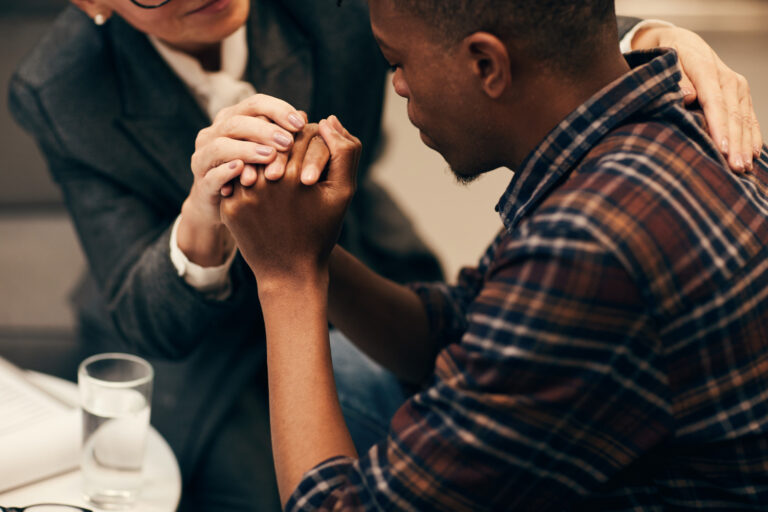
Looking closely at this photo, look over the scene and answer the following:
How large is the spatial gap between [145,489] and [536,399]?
0.61 metres

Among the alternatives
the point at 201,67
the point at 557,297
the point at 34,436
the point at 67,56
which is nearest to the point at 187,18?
the point at 201,67

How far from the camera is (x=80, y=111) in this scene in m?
1.35

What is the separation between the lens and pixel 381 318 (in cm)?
114

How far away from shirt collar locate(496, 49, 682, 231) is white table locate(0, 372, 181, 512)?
1.99 ft

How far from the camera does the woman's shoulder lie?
135 centimetres

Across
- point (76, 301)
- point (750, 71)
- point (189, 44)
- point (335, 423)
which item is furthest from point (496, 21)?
point (750, 71)

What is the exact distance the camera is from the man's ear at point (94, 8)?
126 cm

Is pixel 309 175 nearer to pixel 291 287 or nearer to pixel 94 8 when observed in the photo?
pixel 291 287

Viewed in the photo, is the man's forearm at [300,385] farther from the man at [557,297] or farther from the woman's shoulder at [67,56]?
the woman's shoulder at [67,56]

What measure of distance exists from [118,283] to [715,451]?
957 mm

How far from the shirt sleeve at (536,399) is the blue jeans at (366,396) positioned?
0.47 m

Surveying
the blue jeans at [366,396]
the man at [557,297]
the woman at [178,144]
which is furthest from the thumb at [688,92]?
the blue jeans at [366,396]

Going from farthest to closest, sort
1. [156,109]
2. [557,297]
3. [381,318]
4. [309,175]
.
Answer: [156,109] < [381,318] < [309,175] < [557,297]

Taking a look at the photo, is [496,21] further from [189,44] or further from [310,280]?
[189,44]
